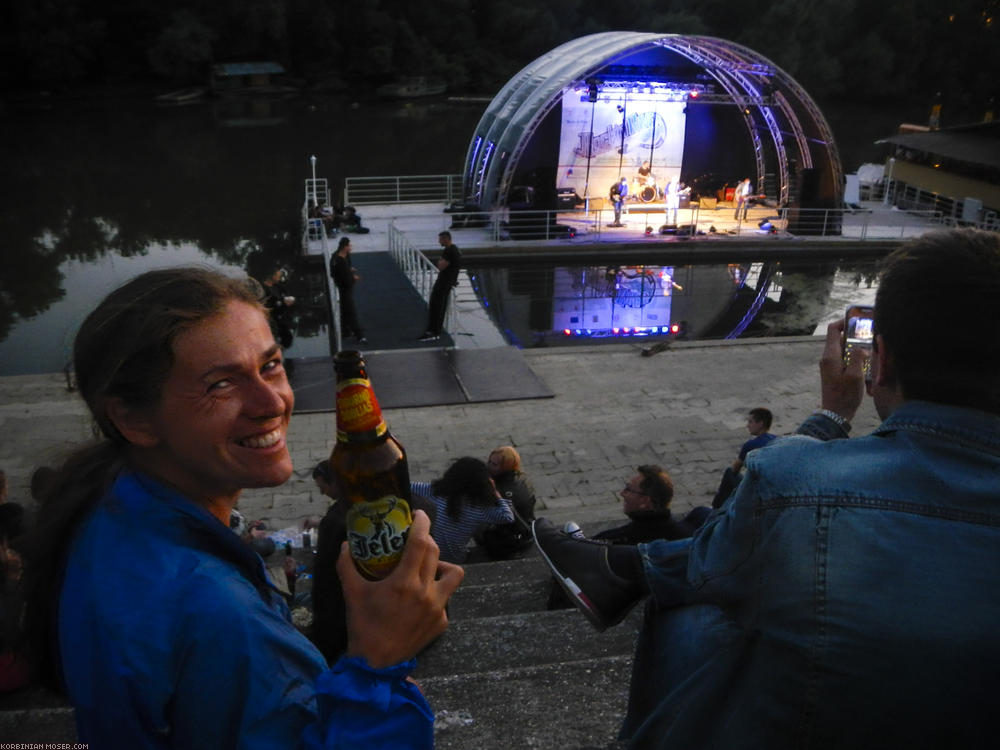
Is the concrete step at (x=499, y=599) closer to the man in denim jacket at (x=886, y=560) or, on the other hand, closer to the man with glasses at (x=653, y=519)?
the man with glasses at (x=653, y=519)

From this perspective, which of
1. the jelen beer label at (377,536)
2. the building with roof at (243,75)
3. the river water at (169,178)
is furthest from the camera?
the building with roof at (243,75)

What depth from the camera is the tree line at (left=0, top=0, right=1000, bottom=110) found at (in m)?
48.8

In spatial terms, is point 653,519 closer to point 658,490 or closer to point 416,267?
point 658,490

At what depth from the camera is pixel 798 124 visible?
2097cm

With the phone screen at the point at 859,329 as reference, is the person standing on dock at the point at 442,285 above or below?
below

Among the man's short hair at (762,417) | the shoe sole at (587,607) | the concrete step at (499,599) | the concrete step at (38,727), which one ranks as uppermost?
the shoe sole at (587,607)

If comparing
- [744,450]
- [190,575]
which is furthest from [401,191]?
[190,575]

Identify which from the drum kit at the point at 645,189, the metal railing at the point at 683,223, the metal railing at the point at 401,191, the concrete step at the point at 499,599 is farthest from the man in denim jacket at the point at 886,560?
the metal railing at the point at 401,191

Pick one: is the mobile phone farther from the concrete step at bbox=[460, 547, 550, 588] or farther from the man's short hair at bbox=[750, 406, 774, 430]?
the man's short hair at bbox=[750, 406, 774, 430]

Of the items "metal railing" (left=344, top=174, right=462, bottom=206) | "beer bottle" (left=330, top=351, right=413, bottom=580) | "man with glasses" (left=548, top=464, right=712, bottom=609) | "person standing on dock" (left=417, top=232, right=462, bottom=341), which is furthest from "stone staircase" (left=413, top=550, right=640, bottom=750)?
"metal railing" (left=344, top=174, right=462, bottom=206)

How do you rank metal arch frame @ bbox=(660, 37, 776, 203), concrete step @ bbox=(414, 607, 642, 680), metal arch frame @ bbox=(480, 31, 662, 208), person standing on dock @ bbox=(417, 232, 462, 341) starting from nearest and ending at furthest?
concrete step @ bbox=(414, 607, 642, 680)
person standing on dock @ bbox=(417, 232, 462, 341)
metal arch frame @ bbox=(480, 31, 662, 208)
metal arch frame @ bbox=(660, 37, 776, 203)

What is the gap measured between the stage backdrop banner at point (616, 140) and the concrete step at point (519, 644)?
17.9 m

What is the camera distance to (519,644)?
3.52 m

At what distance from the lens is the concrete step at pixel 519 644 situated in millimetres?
3428
